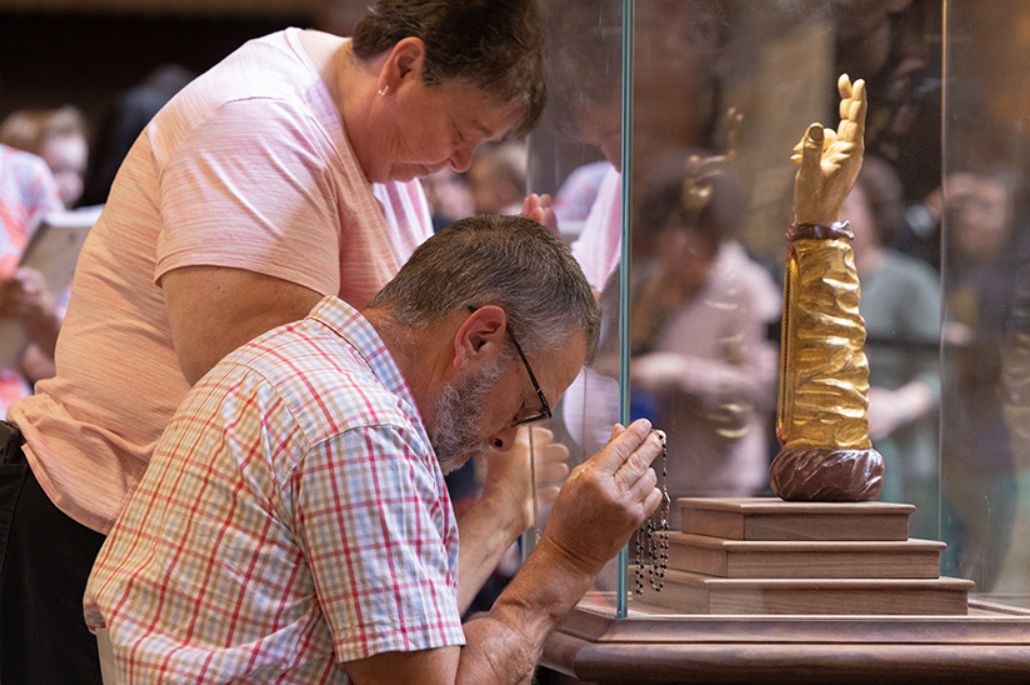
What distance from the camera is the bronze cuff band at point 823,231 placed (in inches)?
79.7

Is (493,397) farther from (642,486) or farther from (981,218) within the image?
(981,218)

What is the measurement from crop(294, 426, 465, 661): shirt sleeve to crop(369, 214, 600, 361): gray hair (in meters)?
0.22

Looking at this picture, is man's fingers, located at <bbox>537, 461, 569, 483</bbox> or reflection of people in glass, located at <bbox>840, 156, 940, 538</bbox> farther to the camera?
reflection of people in glass, located at <bbox>840, 156, 940, 538</bbox>

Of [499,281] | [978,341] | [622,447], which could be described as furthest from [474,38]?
[978,341]

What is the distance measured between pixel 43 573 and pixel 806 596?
96 centimetres

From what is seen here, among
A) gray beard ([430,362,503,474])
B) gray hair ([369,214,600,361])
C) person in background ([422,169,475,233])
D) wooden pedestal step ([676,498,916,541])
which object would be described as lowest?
wooden pedestal step ([676,498,916,541])

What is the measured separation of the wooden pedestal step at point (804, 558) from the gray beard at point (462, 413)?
41cm

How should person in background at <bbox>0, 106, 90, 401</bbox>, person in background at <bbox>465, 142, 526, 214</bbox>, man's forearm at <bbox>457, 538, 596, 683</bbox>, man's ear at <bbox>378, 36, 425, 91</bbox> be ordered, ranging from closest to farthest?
man's forearm at <bbox>457, 538, 596, 683</bbox>
man's ear at <bbox>378, 36, 425, 91</bbox>
person in background at <bbox>0, 106, 90, 401</bbox>
person in background at <bbox>465, 142, 526, 214</bbox>

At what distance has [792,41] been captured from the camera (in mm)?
2217

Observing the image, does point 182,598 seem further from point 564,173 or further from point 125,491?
point 564,173

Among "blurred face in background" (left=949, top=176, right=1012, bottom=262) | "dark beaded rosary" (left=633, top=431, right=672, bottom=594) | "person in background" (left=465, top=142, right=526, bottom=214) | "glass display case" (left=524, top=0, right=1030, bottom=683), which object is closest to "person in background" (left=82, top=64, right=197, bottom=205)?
"person in background" (left=465, top=142, right=526, bottom=214)

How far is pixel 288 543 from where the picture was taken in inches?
54.6

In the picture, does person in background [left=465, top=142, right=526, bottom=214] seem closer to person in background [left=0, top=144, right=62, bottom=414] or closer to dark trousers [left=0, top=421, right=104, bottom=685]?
person in background [left=0, top=144, right=62, bottom=414]

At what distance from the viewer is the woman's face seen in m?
1.92
